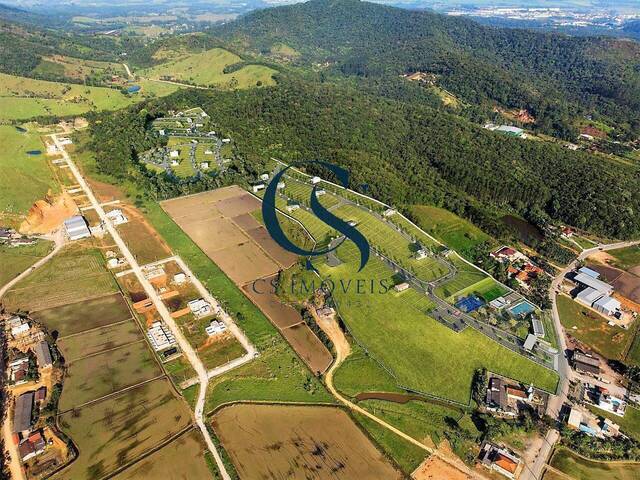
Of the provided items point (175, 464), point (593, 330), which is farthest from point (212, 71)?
point (175, 464)

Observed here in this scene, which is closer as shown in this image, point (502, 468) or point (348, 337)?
point (502, 468)

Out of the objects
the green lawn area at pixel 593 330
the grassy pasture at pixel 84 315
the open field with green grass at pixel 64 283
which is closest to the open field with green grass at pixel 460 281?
the green lawn area at pixel 593 330

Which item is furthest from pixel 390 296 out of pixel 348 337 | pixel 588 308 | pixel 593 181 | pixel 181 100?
pixel 181 100

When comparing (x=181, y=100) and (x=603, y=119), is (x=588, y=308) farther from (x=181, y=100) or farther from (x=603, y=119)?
(x=181, y=100)

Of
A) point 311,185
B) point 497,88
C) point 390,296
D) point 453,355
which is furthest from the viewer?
point 497,88

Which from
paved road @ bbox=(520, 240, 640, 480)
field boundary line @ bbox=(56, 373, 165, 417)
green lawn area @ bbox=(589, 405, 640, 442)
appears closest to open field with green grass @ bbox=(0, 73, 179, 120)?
field boundary line @ bbox=(56, 373, 165, 417)
